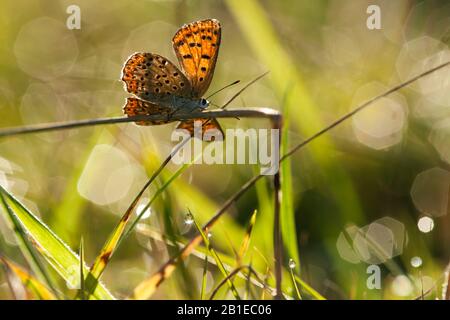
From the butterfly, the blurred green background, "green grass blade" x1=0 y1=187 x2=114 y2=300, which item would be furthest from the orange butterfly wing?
"green grass blade" x1=0 y1=187 x2=114 y2=300

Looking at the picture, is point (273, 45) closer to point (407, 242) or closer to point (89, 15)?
point (407, 242)

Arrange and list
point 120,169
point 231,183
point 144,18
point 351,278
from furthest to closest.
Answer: point 144,18, point 120,169, point 231,183, point 351,278

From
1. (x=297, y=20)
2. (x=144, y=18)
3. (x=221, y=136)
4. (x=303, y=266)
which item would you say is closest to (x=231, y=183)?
(x=303, y=266)

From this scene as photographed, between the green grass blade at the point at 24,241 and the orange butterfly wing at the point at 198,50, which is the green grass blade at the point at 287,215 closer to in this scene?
the orange butterfly wing at the point at 198,50

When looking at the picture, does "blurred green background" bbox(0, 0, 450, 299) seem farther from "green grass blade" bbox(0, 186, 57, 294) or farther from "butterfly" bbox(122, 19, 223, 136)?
"green grass blade" bbox(0, 186, 57, 294)

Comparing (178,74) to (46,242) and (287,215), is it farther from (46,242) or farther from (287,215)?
(46,242)
